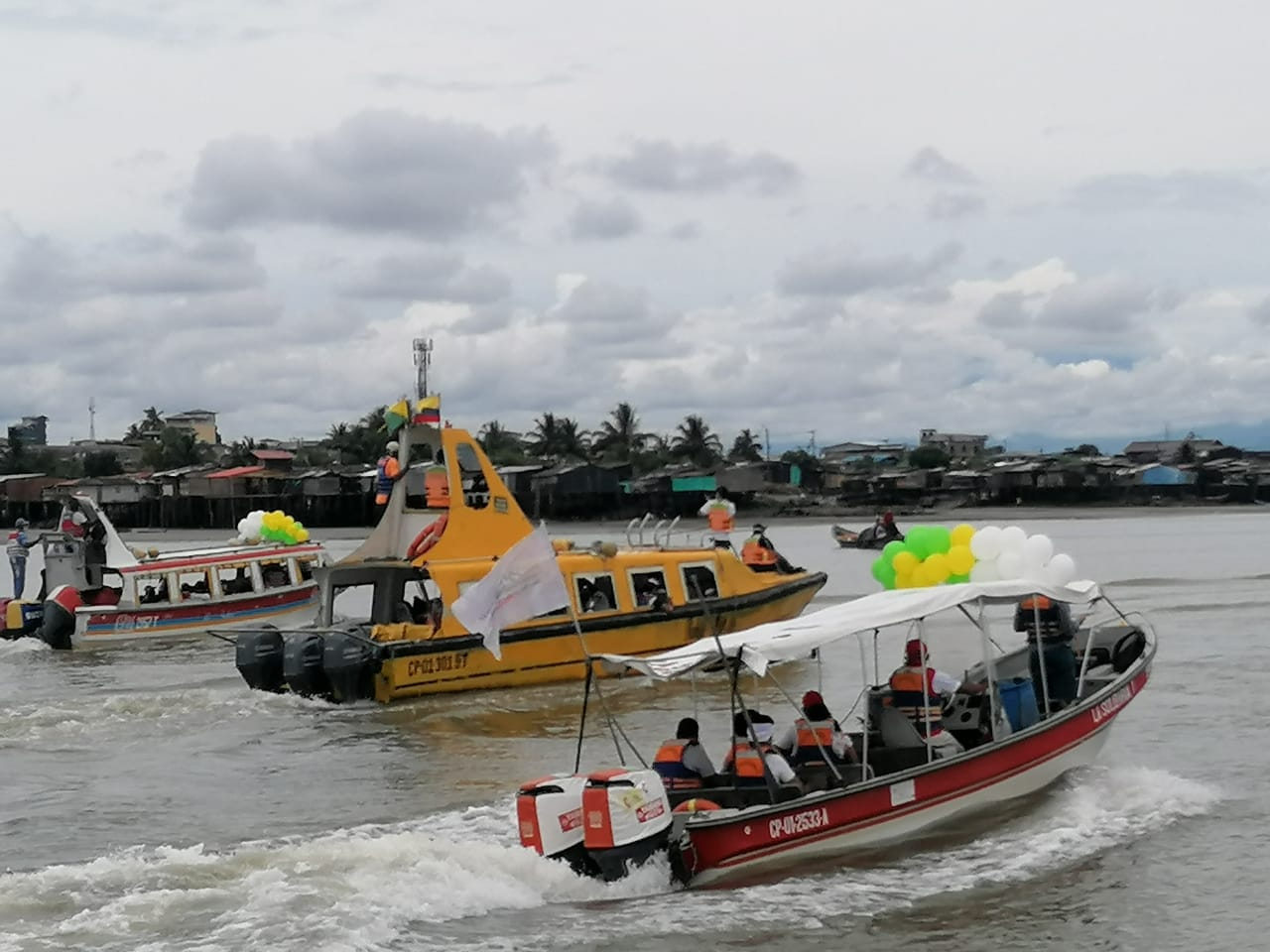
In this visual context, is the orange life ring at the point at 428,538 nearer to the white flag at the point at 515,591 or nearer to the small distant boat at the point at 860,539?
the white flag at the point at 515,591

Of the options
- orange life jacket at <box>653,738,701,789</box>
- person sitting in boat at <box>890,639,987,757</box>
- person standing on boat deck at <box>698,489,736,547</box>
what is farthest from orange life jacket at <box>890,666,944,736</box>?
person standing on boat deck at <box>698,489,736,547</box>

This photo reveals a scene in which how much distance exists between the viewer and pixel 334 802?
604 inches

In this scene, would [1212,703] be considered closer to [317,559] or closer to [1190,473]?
[317,559]

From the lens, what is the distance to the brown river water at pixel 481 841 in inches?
429

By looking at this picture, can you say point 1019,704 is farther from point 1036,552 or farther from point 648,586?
point 648,586

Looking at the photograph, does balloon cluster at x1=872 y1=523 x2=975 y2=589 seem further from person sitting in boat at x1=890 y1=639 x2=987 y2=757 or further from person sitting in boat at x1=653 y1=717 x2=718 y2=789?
person sitting in boat at x1=653 y1=717 x2=718 y2=789

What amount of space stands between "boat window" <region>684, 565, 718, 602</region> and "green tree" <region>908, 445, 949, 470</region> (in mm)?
100847

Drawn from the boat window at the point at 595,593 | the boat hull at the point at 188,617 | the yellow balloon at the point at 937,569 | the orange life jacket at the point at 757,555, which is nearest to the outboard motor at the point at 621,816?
the yellow balloon at the point at 937,569

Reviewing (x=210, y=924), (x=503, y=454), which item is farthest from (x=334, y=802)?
(x=503, y=454)

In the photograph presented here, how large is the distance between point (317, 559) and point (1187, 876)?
73.6ft

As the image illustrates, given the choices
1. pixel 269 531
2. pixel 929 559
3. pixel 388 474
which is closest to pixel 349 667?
pixel 388 474

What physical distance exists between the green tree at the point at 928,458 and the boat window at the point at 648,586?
10178 cm

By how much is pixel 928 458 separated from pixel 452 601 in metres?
110

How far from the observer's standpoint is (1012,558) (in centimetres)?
1456
